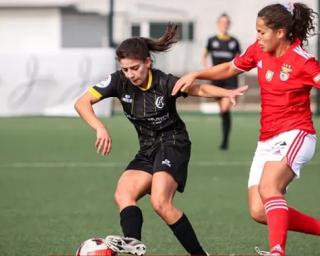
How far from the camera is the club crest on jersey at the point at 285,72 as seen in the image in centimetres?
622

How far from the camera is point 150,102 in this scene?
638 centimetres

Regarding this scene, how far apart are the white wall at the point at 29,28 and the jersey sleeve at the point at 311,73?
2467 centimetres

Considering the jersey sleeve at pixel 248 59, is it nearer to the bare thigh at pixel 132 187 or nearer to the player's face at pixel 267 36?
the player's face at pixel 267 36

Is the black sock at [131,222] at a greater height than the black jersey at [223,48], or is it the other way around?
the black sock at [131,222]

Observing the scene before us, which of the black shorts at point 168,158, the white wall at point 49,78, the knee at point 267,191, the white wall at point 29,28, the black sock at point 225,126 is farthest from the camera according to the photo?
the white wall at point 29,28

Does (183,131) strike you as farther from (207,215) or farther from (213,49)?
(213,49)

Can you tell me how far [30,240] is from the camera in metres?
7.36

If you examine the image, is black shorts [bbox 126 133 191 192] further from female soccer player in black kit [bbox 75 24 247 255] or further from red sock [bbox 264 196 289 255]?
red sock [bbox 264 196 289 255]

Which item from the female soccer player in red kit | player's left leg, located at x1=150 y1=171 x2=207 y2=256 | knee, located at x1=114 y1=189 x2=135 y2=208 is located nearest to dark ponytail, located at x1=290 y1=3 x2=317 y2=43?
the female soccer player in red kit

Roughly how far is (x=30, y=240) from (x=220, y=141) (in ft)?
25.8

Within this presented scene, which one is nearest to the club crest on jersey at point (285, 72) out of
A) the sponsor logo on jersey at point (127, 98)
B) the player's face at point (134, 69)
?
the player's face at point (134, 69)

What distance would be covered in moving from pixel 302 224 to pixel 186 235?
31.8 inches

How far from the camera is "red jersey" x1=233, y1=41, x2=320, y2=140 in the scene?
6.20 metres

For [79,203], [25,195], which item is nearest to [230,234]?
[79,203]
